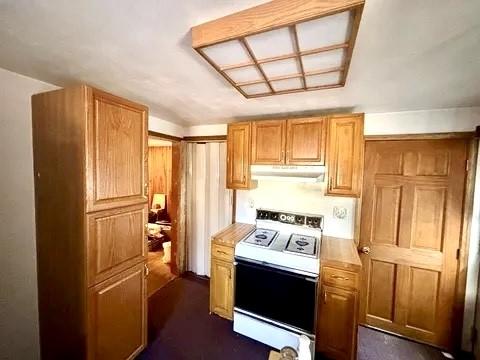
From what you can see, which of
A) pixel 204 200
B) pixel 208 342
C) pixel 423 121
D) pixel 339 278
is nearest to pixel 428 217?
pixel 423 121

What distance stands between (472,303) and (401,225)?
0.84m

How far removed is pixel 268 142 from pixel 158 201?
351cm

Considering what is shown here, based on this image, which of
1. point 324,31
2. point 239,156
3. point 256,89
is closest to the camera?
point 324,31

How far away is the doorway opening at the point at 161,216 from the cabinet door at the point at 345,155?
2.26 metres

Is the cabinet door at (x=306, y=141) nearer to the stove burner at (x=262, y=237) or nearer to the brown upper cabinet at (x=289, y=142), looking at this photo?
the brown upper cabinet at (x=289, y=142)

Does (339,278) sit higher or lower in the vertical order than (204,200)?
lower

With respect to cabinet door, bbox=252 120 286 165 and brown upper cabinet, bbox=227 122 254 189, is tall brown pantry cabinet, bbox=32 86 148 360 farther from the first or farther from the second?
cabinet door, bbox=252 120 286 165

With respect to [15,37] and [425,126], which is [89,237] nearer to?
[15,37]

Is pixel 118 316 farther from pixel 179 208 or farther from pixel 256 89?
pixel 256 89

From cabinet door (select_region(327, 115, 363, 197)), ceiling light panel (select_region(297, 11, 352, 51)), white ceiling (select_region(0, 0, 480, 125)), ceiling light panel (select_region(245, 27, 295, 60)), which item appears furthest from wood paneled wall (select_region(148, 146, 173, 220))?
ceiling light panel (select_region(297, 11, 352, 51))

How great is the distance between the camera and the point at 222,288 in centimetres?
232

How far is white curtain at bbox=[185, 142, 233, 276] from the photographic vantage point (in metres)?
3.08

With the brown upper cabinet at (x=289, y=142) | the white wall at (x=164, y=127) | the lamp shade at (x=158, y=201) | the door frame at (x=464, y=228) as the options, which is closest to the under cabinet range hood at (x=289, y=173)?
the brown upper cabinet at (x=289, y=142)

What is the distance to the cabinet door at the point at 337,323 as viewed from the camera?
174cm
